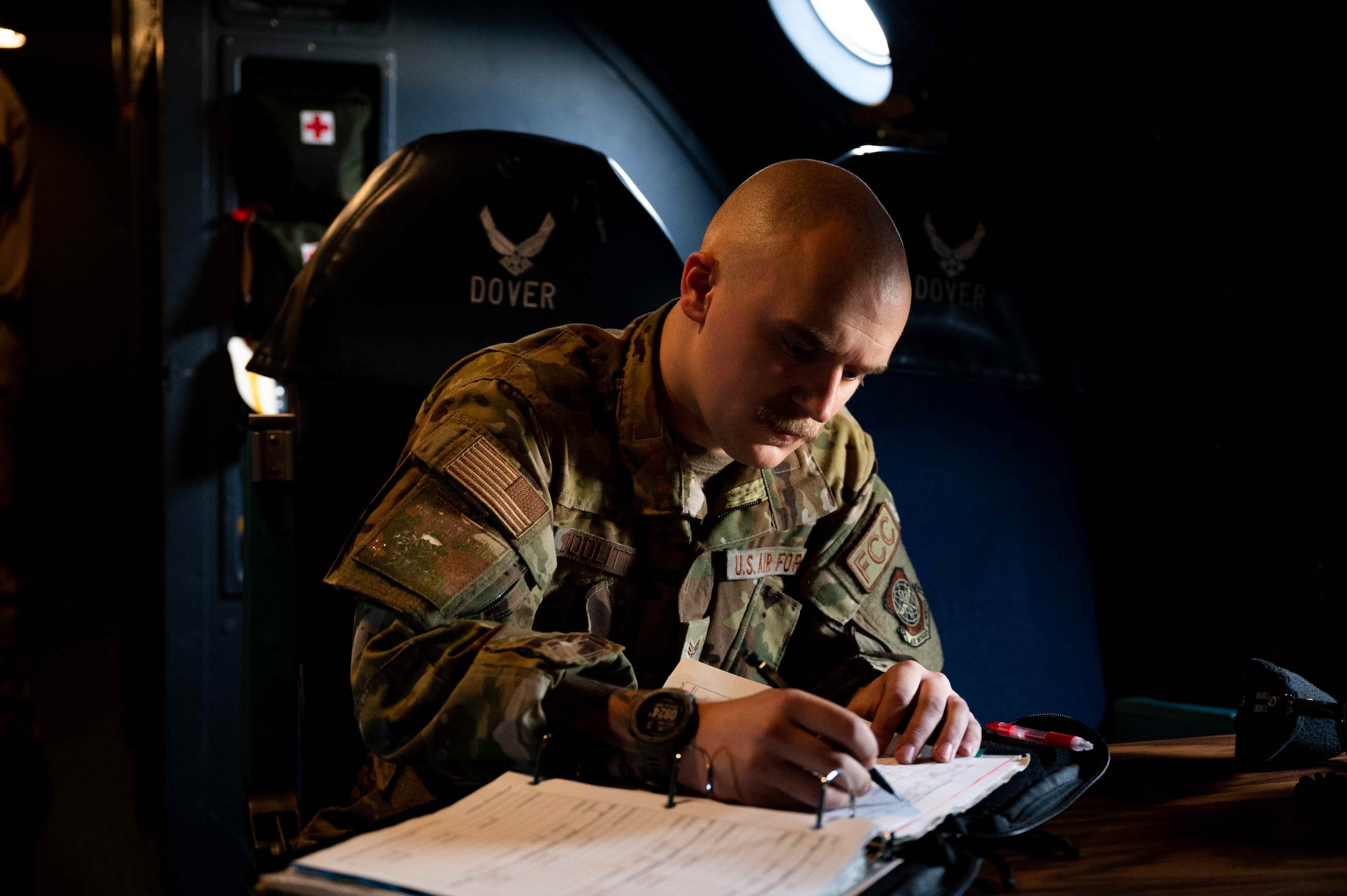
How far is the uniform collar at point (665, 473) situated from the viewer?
4.00 feet

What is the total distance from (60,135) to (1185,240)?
5.45 metres

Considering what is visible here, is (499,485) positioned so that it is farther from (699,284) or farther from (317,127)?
(317,127)

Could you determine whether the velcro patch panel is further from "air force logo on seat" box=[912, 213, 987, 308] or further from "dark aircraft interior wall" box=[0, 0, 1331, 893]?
"air force logo on seat" box=[912, 213, 987, 308]

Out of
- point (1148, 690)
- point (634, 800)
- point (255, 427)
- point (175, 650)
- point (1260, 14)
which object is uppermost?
point (1260, 14)

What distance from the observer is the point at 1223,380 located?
169 cm

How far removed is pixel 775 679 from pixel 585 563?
0.79ft

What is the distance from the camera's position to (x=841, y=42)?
2299mm

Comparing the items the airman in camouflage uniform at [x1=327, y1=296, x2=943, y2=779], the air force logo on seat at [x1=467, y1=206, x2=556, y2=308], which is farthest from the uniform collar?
the air force logo on seat at [x1=467, y1=206, x2=556, y2=308]

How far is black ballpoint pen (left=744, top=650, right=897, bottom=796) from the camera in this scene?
81 cm

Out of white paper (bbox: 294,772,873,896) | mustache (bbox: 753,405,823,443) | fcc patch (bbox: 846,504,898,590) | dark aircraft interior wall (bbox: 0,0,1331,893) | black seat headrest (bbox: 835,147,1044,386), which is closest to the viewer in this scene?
white paper (bbox: 294,772,873,896)

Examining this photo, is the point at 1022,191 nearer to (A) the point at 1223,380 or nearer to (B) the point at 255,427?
(A) the point at 1223,380

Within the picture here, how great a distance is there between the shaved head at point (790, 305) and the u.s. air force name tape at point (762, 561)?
14 centimetres

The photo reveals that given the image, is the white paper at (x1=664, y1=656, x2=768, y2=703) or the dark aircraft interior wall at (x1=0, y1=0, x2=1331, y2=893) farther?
the dark aircraft interior wall at (x1=0, y1=0, x2=1331, y2=893)

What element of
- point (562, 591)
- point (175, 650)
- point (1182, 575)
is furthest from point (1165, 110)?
point (175, 650)
